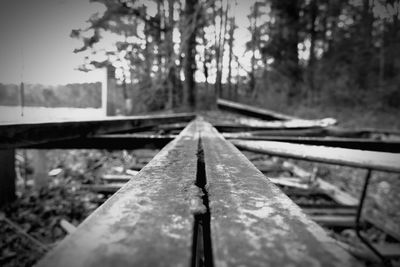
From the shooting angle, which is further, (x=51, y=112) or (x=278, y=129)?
(x=51, y=112)

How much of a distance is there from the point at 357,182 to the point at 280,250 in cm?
667

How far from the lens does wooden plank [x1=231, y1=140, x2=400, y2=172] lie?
1.29 meters

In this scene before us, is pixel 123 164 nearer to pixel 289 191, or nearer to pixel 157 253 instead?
pixel 289 191

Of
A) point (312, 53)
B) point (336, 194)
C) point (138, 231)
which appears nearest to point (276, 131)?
point (336, 194)

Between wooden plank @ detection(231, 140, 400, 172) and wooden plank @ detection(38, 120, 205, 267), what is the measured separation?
3.37 ft

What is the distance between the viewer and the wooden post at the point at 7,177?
170 inches

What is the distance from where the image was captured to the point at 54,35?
308 inches

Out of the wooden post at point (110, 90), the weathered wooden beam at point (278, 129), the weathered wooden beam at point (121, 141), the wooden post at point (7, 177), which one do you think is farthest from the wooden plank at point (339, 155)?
the wooden post at point (110, 90)

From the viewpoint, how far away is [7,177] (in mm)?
4375

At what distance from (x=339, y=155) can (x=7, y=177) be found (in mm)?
4967

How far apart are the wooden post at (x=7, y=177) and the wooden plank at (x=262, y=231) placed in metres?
4.86

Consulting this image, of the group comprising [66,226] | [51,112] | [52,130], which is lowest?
[66,226]

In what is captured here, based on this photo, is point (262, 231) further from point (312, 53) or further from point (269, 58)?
point (312, 53)

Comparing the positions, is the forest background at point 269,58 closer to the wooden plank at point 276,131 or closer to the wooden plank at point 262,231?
the wooden plank at point 276,131
